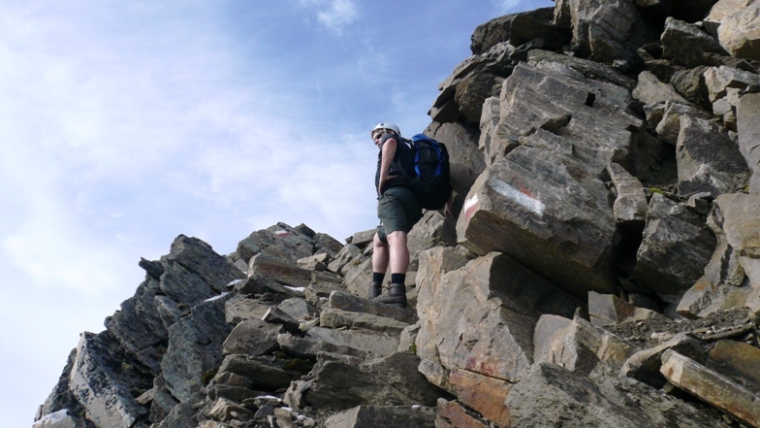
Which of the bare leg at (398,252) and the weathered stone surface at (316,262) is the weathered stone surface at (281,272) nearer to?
the weathered stone surface at (316,262)

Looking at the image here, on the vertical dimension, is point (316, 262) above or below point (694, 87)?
above

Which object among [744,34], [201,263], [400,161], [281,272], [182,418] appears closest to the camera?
[182,418]

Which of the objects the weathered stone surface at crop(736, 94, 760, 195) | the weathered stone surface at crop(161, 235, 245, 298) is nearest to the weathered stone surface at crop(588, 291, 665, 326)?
the weathered stone surface at crop(736, 94, 760, 195)

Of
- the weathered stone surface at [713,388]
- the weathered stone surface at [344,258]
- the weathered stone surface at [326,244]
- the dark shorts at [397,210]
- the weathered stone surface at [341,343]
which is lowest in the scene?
the weathered stone surface at [713,388]

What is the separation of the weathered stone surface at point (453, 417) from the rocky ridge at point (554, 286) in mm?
34

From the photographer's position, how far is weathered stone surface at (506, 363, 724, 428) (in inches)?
315

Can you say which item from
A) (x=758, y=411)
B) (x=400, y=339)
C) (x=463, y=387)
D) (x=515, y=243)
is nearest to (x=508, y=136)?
(x=515, y=243)

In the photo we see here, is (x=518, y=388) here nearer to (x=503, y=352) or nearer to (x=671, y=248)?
(x=503, y=352)

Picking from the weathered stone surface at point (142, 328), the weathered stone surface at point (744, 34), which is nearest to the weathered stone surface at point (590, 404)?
the weathered stone surface at point (744, 34)

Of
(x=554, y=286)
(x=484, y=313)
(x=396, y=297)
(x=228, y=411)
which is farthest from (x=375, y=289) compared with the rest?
(x=484, y=313)

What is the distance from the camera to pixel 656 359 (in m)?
8.66

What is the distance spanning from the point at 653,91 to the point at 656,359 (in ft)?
28.8

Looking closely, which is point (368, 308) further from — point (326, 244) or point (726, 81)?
point (326, 244)

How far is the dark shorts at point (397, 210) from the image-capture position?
16.7 metres
